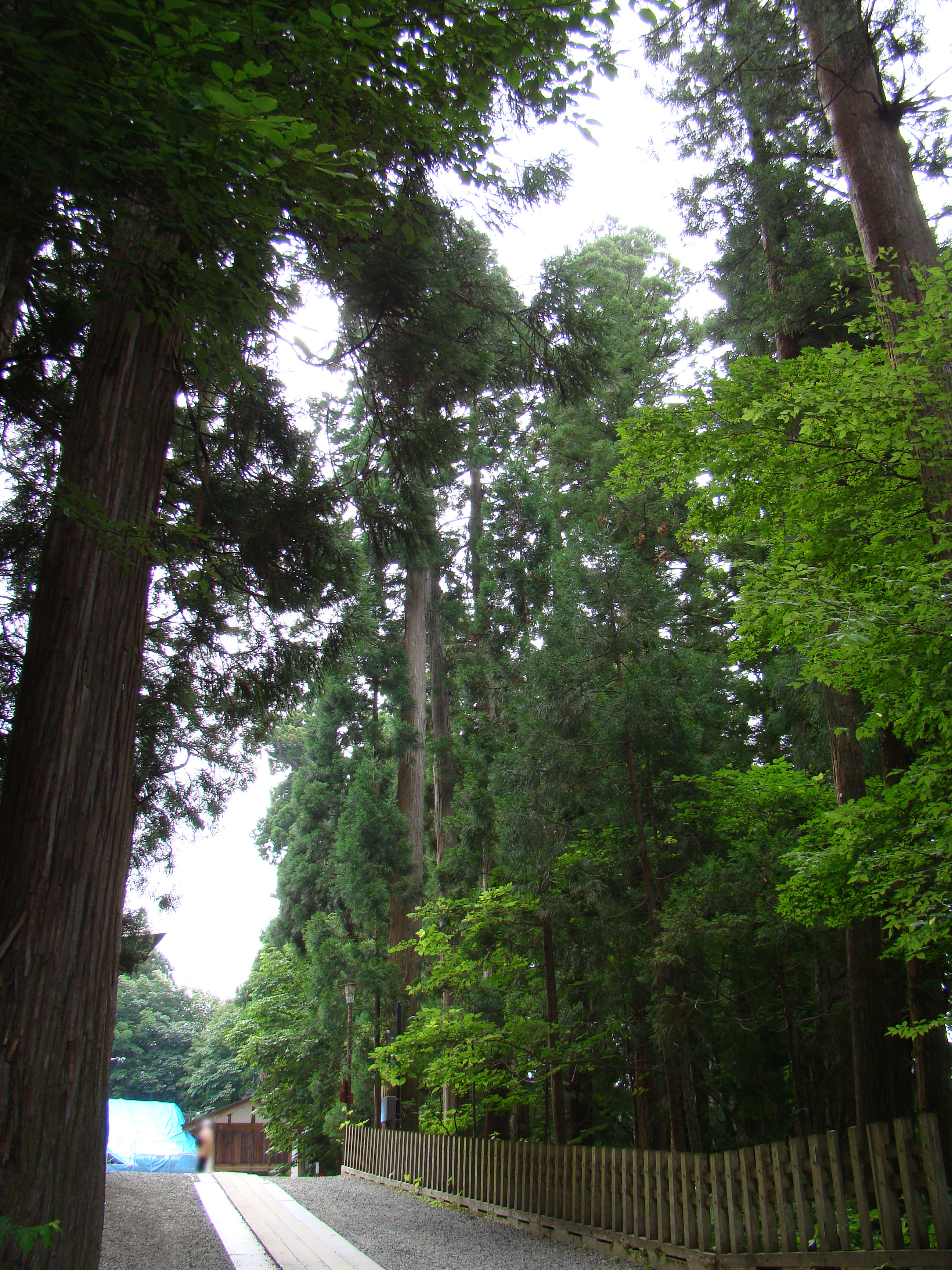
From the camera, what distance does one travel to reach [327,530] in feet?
21.8

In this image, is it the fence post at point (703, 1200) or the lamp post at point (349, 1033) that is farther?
the lamp post at point (349, 1033)

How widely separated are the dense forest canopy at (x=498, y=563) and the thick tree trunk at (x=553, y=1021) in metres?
0.07

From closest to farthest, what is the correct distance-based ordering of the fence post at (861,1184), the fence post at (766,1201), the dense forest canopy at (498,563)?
the dense forest canopy at (498,563)
the fence post at (861,1184)
the fence post at (766,1201)

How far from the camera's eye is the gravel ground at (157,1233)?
5.79m

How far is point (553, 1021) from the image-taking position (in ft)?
30.3

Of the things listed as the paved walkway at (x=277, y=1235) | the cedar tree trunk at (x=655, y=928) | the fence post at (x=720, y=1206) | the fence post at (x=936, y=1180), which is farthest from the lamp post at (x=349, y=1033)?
the fence post at (x=936, y=1180)

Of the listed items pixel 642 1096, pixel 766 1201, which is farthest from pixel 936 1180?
pixel 642 1096

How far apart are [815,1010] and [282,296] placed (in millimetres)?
9016

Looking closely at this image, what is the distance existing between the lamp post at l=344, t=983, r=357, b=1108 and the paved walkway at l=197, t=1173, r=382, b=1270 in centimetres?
297

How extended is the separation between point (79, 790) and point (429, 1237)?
23.4 feet

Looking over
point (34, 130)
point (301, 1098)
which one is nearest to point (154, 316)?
point (34, 130)

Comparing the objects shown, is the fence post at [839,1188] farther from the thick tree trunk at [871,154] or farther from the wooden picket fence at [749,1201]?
the thick tree trunk at [871,154]

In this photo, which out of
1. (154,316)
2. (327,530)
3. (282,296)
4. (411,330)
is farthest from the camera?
(327,530)

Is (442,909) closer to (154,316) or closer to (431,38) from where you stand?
(154,316)
